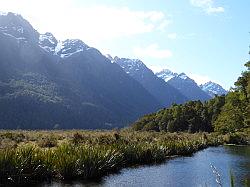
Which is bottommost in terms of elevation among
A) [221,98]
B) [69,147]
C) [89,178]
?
[89,178]

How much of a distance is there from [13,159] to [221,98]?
96.1m

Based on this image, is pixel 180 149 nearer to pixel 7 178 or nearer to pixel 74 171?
pixel 74 171

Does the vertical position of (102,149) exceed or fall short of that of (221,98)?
it falls short

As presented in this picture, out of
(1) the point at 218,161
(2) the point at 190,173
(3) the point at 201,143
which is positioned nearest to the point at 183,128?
(3) the point at 201,143

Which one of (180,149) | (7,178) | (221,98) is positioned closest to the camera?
(7,178)

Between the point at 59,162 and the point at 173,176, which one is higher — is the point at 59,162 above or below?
above

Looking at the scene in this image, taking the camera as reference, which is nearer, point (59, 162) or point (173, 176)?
point (59, 162)

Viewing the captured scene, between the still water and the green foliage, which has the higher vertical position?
the green foliage

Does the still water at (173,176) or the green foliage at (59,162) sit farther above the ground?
the green foliage at (59,162)

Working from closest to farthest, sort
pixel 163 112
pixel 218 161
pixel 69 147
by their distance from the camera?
pixel 69 147 < pixel 218 161 < pixel 163 112

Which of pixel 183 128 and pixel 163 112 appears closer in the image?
pixel 183 128

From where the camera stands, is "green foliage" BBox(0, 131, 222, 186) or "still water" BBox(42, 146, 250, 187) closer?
"green foliage" BBox(0, 131, 222, 186)

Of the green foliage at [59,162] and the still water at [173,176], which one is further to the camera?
the still water at [173,176]

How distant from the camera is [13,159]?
2355 centimetres
